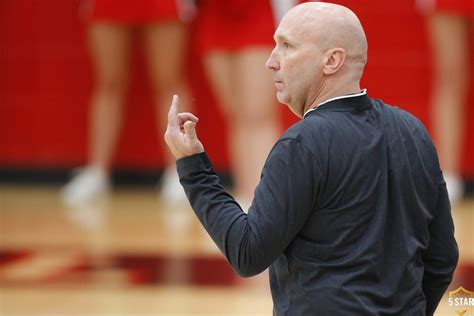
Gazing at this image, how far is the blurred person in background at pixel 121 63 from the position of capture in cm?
530

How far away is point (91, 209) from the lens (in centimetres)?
532

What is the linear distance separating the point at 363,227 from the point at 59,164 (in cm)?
436

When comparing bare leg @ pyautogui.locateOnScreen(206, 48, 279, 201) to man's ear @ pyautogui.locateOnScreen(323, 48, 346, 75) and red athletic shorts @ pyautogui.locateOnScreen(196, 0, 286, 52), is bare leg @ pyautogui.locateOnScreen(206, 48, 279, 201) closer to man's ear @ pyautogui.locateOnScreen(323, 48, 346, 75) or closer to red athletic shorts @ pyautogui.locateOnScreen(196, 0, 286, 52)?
red athletic shorts @ pyautogui.locateOnScreen(196, 0, 286, 52)

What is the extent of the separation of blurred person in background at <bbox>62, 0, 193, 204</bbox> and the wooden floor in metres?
0.19

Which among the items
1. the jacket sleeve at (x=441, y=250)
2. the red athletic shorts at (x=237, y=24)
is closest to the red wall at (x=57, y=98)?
the red athletic shorts at (x=237, y=24)

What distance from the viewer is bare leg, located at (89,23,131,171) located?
553cm

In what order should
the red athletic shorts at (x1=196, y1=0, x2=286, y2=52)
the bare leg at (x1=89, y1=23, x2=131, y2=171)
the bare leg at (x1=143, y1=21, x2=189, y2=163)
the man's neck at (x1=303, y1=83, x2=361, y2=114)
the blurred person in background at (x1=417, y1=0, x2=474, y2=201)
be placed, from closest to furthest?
the man's neck at (x1=303, y1=83, x2=361, y2=114) < the red athletic shorts at (x1=196, y1=0, x2=286, y2=52) < the blurred person in background at (x1=417, y1=0, x2=474, y2=201) < the bare leg at (x1=143, y1=21, x2=189, y2=163) < the bare leg at (x1=89, y1=23, x2=131, y2=171)

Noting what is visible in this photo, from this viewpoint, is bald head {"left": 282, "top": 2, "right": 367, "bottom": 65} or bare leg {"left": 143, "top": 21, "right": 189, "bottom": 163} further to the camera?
bare leg {"left": 143, "top": 21, "right": 189, "bottom": 163}

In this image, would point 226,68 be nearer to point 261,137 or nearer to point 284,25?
point 261,137

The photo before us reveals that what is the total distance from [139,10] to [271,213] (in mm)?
3527

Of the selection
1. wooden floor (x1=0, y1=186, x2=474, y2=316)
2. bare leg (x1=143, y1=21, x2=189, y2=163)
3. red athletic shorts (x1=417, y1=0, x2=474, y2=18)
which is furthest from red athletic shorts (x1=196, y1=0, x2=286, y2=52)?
red athletic shorts (x1=417, y1=0, x2=474, y2=18)

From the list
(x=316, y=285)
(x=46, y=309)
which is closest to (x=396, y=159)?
(x=316, y=285)

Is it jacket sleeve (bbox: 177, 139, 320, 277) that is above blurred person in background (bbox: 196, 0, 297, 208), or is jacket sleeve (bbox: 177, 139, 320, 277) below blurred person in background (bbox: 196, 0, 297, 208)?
below

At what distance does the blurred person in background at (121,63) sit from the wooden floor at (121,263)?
0.19m
